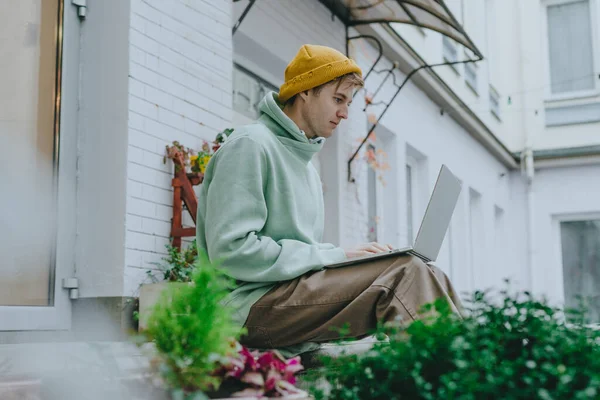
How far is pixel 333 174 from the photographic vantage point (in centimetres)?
601

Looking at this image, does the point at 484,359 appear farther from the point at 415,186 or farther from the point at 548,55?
the point at 548,55

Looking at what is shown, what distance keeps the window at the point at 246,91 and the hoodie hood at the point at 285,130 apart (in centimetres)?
238

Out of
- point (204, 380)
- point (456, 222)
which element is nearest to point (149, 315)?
point (204, 380)

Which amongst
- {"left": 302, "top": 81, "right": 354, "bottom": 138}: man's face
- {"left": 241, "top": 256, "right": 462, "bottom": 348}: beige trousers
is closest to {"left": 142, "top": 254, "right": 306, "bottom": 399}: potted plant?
{"left": 241, "top": 256, "right": 462, "bottom": 348}: beige trousers

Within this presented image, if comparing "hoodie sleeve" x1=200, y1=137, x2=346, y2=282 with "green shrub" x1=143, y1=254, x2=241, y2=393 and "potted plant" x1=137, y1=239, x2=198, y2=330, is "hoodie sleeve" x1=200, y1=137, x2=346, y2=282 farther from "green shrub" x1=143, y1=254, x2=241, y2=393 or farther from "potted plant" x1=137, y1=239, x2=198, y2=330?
"potted plant" x1=137, y1=239, x2=198, y2=330

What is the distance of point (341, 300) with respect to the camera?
2.24 m

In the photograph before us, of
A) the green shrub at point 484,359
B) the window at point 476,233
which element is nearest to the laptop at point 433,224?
the green shrub at point 484,359

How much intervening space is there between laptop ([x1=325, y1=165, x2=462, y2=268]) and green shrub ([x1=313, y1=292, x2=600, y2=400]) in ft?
2.10

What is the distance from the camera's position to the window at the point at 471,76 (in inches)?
400

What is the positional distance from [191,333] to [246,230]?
846 millimetres

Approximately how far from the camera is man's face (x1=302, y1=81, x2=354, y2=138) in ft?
8.51

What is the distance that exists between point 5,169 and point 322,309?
1.46m

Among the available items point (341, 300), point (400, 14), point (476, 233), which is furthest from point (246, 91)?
point (476, 233)

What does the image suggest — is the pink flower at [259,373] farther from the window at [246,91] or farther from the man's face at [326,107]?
→ the window at [246,91]
